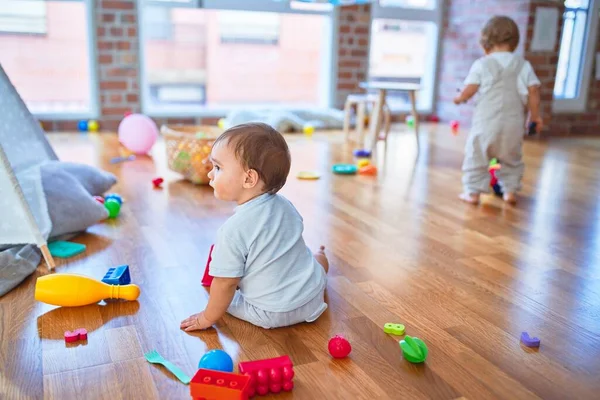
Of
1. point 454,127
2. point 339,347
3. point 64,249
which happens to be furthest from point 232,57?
point 339,347

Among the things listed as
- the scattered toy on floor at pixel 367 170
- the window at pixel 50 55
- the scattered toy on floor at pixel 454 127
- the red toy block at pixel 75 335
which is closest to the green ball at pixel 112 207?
the red toy block at pixel 75 335

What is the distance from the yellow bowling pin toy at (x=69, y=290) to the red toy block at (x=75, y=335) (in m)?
0.14

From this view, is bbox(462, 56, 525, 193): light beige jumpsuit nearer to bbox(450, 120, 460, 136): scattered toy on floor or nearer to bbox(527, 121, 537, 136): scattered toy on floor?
bbox(527, 121, 537, 136): scattered toy on floor

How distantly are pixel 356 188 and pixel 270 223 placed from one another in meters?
1.44

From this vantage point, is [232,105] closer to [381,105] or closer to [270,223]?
[381,105]

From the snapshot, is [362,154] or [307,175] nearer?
[307,175]

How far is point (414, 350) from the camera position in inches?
45.1

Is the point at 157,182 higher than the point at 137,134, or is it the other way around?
the point at 137,134

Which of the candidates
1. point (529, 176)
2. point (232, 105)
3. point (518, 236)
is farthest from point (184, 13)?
point (518, 236)

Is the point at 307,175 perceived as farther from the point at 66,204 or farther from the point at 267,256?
the point at 267,256

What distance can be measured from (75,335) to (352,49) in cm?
388

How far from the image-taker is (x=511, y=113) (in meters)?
2.39

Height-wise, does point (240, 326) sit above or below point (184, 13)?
below

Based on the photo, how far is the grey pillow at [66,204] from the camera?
69.6 inches
